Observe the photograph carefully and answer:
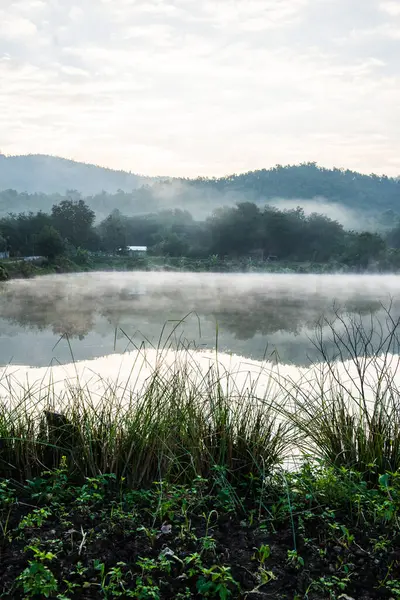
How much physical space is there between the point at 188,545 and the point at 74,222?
49704mm

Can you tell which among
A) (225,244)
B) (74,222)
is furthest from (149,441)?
(225,244)

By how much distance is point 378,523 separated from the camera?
2.55 metres

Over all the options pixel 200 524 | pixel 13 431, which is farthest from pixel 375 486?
pixel 13 431

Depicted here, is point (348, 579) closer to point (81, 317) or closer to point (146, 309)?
point (81, 317)

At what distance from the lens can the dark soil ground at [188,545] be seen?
2.03 meters

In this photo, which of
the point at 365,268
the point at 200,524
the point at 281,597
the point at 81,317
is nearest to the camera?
the point at 281,597

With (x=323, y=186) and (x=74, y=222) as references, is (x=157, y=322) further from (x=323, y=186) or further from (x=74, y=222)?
(x=323, y=186)

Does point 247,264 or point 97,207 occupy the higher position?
point 97,207

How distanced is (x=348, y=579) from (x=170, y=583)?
66cm

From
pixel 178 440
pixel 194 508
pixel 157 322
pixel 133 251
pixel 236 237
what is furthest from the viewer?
pixel 133 251

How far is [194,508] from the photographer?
2.62m

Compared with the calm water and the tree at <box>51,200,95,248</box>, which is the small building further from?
the calm water

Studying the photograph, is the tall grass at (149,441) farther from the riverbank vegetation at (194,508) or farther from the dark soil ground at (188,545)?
the dark soil ground at (188,545)

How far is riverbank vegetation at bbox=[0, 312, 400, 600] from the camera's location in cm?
208
